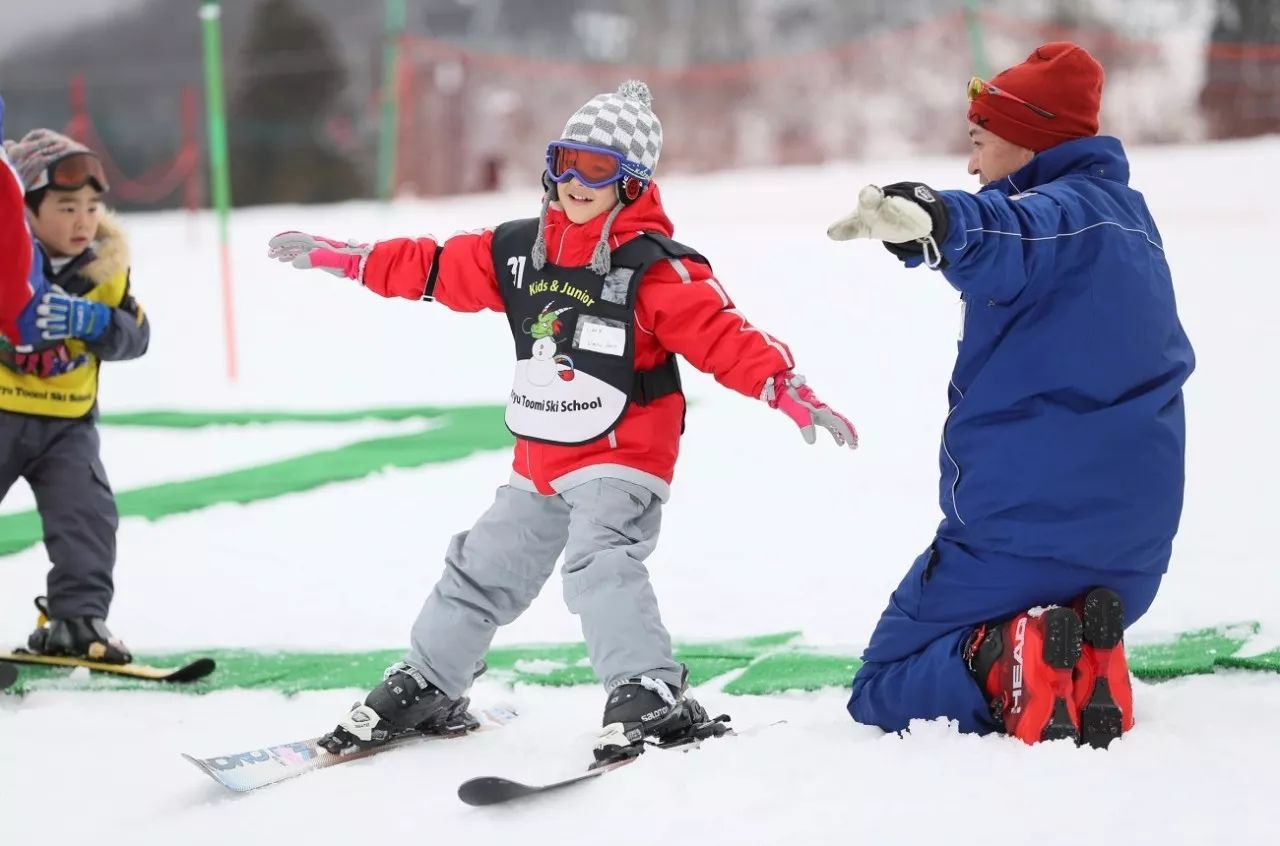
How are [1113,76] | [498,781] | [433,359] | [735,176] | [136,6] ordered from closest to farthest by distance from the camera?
[498,781] < [433,359] < [1113,76] < [735,176] < [136,6]

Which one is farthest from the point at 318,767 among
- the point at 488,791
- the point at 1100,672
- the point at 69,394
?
the point at 69,394

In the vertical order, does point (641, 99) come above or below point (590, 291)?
above

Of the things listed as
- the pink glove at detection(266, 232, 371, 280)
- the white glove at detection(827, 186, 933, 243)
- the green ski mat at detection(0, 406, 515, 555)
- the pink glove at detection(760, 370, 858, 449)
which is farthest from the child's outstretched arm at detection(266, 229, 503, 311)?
the green ski mat at detection(0, 406, 515, 555)

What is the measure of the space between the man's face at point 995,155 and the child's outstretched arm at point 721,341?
22.5 inches

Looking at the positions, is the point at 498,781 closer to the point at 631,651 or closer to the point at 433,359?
the point at 631,651

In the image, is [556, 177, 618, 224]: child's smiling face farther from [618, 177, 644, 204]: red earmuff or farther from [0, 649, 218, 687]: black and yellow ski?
[0, 649, 218, 687]: black and yellow ski

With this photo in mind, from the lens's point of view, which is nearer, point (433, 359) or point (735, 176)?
point (433, 359)

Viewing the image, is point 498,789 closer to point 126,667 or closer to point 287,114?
point 126,667

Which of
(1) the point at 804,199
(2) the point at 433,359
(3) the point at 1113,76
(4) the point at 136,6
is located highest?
(4) the point at 136,6

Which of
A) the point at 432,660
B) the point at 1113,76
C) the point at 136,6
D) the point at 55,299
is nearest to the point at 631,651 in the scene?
the point at 432,660

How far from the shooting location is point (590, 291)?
9.89ft

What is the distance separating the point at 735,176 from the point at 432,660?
12.7 meters

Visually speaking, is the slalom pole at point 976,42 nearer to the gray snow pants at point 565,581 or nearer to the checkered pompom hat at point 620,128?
the checkered pompom hat at point 620,128

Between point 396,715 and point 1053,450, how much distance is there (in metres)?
1.45
